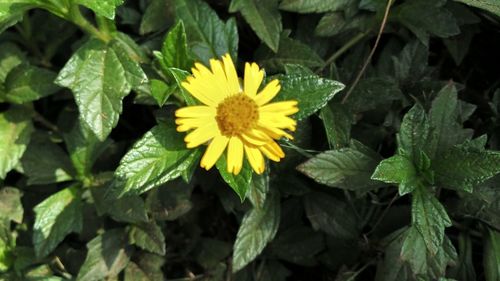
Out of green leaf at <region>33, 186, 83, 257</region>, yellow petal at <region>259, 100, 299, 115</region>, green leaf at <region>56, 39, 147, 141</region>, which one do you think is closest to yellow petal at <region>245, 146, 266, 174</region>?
yellow petal at <region>259, 100, 299, 115</region>

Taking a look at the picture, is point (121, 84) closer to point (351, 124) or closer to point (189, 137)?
point (189, 137)

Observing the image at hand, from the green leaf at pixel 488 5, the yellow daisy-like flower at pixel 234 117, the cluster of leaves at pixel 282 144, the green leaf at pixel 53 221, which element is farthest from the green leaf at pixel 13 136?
the green leaf at pixel 488 5

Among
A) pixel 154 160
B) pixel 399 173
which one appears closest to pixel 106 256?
pixel 154 160

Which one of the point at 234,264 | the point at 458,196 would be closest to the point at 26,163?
the point at 234,264

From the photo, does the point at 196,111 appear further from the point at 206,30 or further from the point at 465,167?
the point at 465,167

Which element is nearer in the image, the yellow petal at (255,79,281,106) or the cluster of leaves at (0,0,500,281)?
the yellow petal at (255,79,281,106)

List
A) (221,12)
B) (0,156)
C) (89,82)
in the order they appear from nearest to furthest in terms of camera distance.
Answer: (89,82) → (0,156) → (221,12)

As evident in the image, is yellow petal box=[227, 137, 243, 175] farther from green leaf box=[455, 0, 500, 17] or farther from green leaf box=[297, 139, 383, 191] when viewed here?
green leaf box=[455, 0, 500, 17]

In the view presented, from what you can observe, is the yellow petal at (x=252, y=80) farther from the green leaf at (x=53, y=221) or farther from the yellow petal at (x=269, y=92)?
the green leaf at (x=53, y=221)
